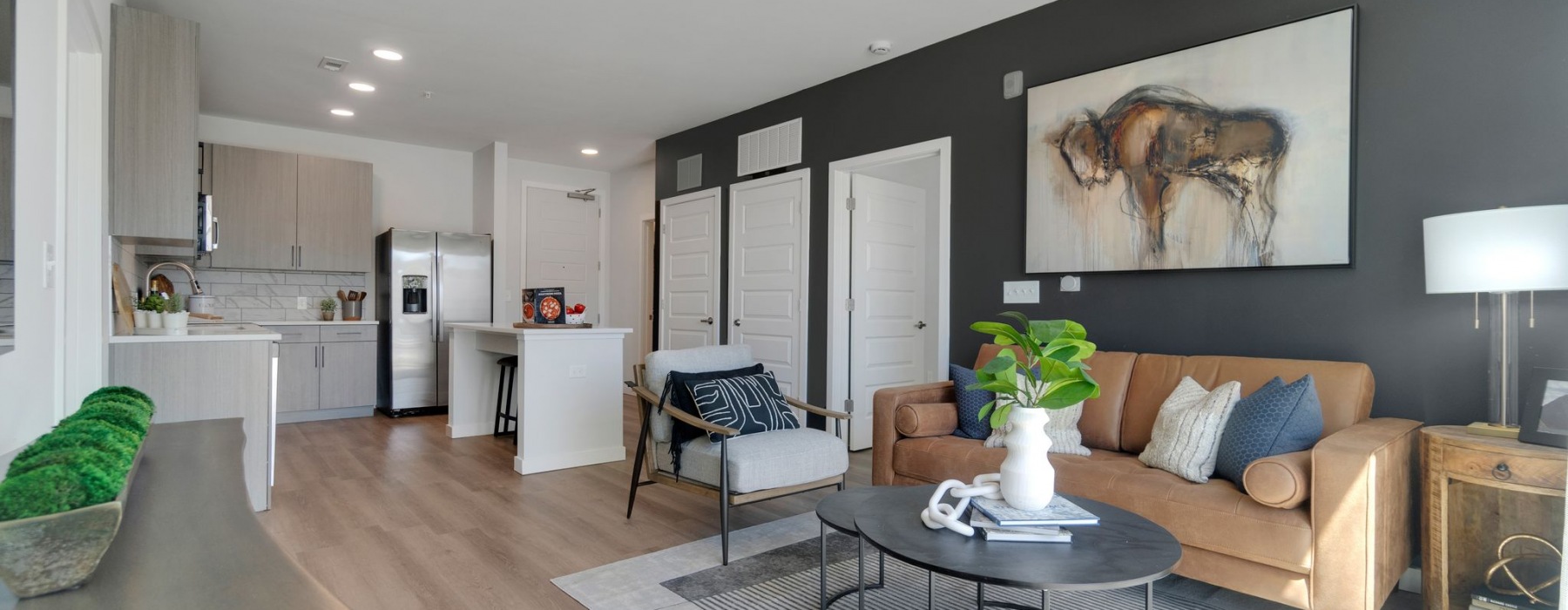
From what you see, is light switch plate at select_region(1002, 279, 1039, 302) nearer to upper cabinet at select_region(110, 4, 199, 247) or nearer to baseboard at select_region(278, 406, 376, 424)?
upper cabinet at select_region(110, 4, 199, 247)

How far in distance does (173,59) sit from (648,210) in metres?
4.88

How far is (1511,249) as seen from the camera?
2.23 metres

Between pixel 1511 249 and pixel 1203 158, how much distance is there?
1149mm

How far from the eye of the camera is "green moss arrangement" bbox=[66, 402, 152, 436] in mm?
1158

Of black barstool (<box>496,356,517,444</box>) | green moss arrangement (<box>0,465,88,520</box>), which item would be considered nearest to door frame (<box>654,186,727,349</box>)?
black barstool (<box>496,356,517,444</box>)

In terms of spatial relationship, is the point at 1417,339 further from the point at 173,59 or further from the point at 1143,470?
the point at 173,59

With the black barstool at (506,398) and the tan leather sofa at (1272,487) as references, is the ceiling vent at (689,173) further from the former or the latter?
the tan leather sofa at (1272,487)

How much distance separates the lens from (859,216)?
5125mm

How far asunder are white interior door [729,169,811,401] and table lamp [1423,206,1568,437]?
3.48 m

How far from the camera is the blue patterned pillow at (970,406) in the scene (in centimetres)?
326

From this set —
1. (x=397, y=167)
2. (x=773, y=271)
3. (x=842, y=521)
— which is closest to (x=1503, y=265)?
(x=842, y=521)

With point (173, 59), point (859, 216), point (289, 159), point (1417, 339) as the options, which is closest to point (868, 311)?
point (859, 216)

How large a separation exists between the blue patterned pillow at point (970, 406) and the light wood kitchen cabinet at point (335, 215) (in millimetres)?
5646

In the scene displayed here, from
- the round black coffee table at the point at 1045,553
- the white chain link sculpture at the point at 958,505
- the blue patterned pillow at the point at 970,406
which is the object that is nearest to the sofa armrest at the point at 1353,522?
the round black coffee table at the point at 1045,553
